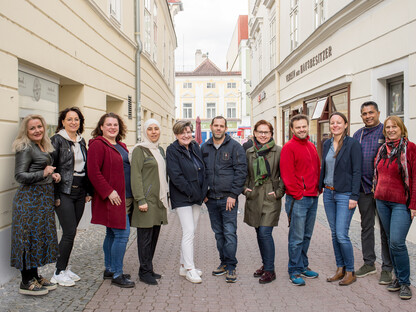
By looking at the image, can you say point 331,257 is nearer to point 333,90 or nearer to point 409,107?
point 409,107

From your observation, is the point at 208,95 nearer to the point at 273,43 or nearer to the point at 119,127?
the point at 273,43

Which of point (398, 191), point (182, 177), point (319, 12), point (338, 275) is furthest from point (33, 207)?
point (319, 12)

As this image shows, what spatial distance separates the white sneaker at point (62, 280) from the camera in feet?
14.8

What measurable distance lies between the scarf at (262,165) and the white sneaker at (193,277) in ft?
4.18

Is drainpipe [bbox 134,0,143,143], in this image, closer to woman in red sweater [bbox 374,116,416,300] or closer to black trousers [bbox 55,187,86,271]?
black trousers [bbox 55,187,86,271]

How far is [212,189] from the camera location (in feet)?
16.0

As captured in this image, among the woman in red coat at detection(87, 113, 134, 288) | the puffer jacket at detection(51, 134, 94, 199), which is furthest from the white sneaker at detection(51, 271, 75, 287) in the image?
the puffer jacket at detection(51, 134, 94, 199)

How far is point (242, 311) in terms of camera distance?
394cm

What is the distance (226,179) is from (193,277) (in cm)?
121

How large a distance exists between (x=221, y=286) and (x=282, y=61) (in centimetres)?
1292

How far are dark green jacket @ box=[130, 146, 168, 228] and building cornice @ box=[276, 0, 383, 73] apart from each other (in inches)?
225

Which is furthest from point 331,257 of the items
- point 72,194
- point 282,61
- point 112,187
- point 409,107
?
point 282,61

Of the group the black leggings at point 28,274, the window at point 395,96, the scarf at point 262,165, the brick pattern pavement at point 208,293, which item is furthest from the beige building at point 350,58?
the black leggings at point 28,274

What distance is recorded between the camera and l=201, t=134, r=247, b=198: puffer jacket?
479cm
